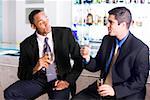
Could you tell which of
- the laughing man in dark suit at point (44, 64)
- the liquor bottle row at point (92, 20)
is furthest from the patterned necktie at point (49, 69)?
the liquor bottle row at point (92, 20)

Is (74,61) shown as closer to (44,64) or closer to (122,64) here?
(44,64)

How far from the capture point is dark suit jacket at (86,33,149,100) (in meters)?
1.79

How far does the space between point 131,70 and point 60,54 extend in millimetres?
610

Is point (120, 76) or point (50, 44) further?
point (50, 44)

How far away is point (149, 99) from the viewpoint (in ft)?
7.27

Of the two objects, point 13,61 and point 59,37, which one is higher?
point 59,37

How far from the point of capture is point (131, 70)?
1.85m

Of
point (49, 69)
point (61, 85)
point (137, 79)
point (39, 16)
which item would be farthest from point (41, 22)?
point (137, 79)

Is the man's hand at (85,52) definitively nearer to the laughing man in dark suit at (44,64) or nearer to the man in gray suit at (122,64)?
the man in gray suit at (122,64)

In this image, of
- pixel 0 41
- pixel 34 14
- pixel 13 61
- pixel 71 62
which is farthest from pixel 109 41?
pixel 0 41

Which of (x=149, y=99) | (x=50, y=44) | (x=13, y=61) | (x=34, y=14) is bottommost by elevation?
(x=149, y=99)

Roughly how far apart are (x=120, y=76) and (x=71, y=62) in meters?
0.56

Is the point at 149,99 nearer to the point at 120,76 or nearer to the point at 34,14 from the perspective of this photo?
the point at 120,76

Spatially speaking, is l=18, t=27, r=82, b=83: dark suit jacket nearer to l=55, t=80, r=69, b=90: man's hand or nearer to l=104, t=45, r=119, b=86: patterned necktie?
l=55, t=80, r=69, b=90: man's hand
